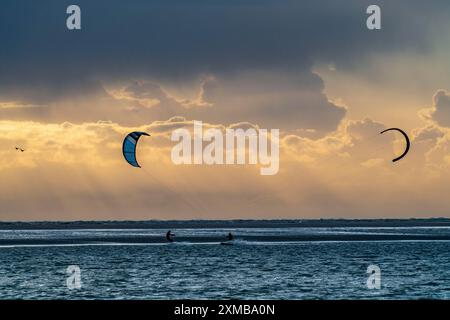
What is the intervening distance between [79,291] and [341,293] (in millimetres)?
14833

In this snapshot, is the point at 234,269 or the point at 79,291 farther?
the point at 234,269

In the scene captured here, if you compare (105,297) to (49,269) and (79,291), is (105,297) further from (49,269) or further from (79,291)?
(49,269)

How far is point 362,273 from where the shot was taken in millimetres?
52062

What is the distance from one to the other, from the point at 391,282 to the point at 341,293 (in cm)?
690

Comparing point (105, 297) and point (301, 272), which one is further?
point (301, 272)

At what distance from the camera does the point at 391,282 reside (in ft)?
147
